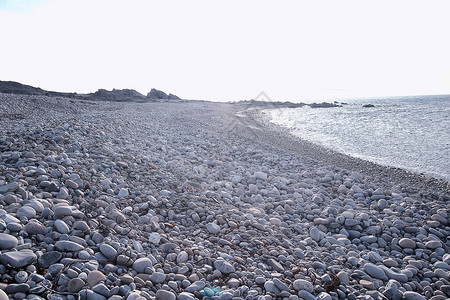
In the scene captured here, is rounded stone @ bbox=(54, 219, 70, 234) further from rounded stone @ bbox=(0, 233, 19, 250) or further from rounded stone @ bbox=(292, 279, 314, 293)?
rounded stone @ bbox=(292, 279, 314, 293)

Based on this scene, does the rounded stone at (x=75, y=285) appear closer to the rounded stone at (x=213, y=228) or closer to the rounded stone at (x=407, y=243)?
the rounded stone at (x=213, y=228)

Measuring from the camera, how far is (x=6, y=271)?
7.39 ft

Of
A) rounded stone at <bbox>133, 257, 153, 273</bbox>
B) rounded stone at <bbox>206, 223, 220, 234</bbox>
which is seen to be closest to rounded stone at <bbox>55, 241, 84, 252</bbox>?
rounded stone at <bbox>133, 257, 153, 273</bbox>

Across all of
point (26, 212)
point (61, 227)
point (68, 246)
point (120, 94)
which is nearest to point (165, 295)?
point (68, 246)

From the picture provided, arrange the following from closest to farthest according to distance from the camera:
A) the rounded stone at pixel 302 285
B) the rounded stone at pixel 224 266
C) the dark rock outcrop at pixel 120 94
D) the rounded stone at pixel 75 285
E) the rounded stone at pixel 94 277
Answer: the rounded stone at pixel 75 285, the rounded stone at pixel 94 277, the rounded stone at pixel 302 285, the rounded stone at pixel 224 266, the dark rock outcrop at pixel 120 94

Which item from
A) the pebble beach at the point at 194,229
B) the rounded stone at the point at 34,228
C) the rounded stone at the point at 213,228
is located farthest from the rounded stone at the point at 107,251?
the rounded stone at the point at 213,228

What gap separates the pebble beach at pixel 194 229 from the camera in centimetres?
262

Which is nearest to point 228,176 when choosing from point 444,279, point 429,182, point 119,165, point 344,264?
point 119,165

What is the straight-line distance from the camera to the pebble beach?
2623 mm

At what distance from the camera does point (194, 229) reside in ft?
13.0

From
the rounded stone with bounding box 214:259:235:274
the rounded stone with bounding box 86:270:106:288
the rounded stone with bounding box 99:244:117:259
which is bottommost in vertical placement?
the rounded stone with bounding box 214:259:235:274

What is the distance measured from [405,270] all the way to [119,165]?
510 cm

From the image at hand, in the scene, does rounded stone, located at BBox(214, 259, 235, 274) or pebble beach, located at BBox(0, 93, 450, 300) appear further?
rounded stone, located at BBox(214, 259, 235, 274)

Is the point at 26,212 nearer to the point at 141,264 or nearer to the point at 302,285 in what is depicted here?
the point at 141,264
